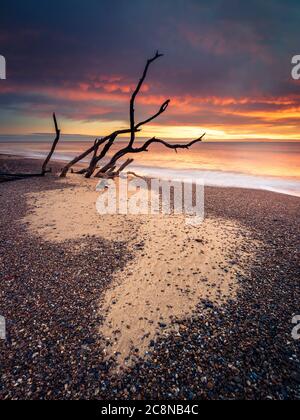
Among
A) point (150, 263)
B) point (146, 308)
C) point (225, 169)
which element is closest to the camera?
point (146, 308)

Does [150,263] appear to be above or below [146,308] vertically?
above

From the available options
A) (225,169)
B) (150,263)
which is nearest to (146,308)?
(150,263)

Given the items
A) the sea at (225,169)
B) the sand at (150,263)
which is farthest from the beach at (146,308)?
the sea at (225,169)

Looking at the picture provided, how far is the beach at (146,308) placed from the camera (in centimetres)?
303

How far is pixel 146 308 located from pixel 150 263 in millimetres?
1333

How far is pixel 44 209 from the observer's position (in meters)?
8.31

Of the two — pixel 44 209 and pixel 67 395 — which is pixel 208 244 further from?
pixel 44 209

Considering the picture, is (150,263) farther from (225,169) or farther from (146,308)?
(225,169)

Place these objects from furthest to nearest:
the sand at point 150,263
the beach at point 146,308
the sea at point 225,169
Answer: the sea at point 225,169 < the sand at point 150,263 < the beach at point 146,308

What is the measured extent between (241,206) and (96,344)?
843cm

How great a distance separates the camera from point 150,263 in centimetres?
546

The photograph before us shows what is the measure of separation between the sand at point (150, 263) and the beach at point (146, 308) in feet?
0.08

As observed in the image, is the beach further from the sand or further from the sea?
the sea

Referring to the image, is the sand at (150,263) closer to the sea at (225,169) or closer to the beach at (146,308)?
the beach at (146,308)
